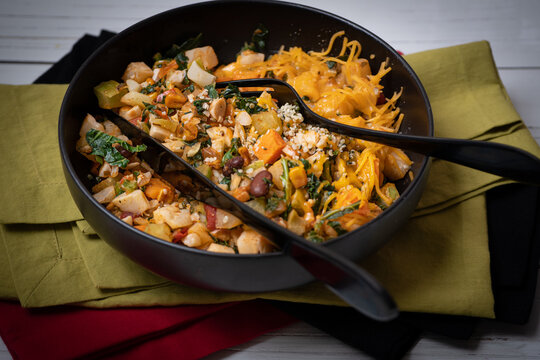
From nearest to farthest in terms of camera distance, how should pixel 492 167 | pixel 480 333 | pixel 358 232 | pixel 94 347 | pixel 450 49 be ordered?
1. pixel 358 232
2. pixel 492 167
3. pixel 94 347
4. pixel 480 333
5. pixel 450 49

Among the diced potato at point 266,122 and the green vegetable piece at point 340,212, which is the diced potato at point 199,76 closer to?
the diced potato at point 266,122

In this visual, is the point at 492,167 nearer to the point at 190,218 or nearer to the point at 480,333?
the point at 480,333

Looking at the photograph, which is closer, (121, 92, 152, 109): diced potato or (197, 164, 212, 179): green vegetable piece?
(197, 164, 212, 179): green vegetable piece

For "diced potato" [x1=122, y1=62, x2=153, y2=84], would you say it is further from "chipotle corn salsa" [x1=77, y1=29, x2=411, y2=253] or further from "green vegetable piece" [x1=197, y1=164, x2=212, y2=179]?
"green vegetable piece" [x1=197, y1=164, x2=212, y2=179]

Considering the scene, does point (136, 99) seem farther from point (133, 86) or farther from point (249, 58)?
point (249, 58)

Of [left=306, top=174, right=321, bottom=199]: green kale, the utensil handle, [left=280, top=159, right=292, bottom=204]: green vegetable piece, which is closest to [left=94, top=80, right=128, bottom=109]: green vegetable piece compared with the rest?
[left=280, top=159, right=292, bottom=204]: green vegetable piece

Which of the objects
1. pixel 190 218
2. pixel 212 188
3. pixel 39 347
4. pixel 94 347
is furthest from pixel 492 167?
pixel 39 347

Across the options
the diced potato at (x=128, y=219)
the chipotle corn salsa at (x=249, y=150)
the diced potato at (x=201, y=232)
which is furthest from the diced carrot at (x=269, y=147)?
the diced potato at (x=128, y=219)
